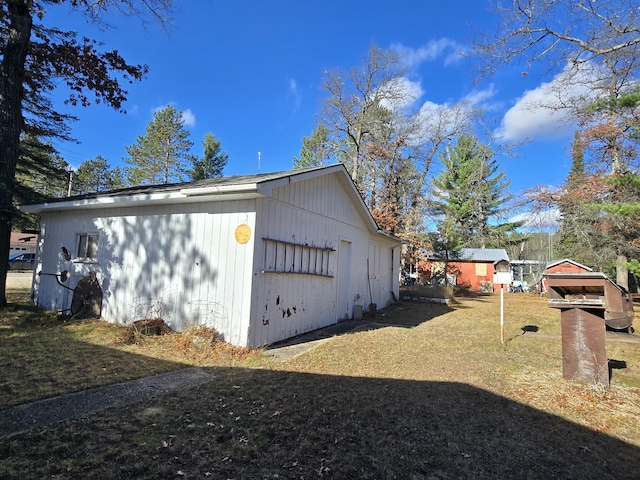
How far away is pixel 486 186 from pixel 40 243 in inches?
1404

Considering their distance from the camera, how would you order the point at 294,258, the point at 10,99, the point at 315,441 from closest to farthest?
the point at 315,441
the point at 294,258
the point at 10,99

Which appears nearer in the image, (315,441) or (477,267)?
(315,441)

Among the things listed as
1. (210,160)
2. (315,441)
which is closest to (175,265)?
(315,441)

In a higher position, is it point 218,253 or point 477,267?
point 477,267

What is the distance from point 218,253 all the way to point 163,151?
30.5 m

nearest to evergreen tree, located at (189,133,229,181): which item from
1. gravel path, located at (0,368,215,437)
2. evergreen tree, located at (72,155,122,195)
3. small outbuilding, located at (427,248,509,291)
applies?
evergreen tree, located at (72,155,122,195)

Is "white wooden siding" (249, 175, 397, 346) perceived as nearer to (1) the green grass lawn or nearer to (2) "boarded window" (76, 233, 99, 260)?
(1) the green grass lawn

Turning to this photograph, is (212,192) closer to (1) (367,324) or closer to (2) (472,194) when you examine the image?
(1) (367,324)

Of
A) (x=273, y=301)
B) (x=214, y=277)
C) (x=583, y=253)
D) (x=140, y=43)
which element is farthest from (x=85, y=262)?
(x=583, y=253)

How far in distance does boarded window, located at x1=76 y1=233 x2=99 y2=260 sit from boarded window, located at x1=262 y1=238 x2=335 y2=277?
4.87m

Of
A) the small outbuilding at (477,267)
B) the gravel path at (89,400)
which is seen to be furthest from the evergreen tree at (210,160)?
the gravel path at (89,400)

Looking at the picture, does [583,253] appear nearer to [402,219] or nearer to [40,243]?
[402,219]

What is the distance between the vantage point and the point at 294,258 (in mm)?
7180

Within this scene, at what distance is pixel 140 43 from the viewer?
33.0ft
